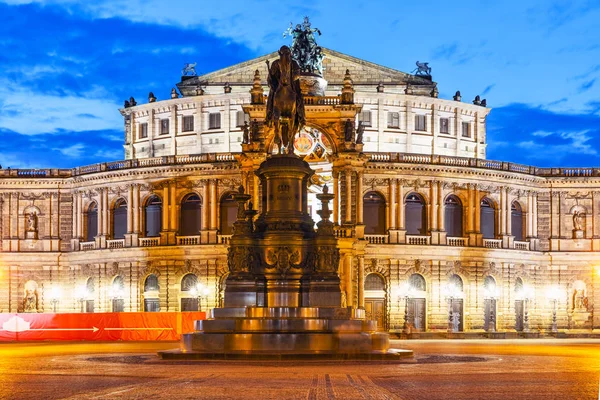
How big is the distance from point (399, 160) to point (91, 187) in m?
26.2

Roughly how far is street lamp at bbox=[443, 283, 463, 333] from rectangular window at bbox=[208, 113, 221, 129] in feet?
93.7

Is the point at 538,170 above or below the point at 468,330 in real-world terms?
above

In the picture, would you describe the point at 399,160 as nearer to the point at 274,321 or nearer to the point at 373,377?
the point at 274,321

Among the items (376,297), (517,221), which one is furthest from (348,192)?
(517,221)

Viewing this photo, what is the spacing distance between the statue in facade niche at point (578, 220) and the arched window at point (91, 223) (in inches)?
1598

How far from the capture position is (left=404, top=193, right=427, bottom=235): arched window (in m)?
87.9

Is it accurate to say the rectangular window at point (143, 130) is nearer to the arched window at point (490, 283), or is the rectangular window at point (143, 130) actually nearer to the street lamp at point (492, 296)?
the arched window at point (490, 283)

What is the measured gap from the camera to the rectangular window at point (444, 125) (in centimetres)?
10481

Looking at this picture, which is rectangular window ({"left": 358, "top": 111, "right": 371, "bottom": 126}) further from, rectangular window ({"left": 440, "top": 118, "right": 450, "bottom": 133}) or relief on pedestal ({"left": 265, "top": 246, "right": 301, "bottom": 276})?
relief on pedestal ({"left": 265, "top": 246, "right": 301, "bottom": 276})

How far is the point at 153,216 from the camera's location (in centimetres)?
9019

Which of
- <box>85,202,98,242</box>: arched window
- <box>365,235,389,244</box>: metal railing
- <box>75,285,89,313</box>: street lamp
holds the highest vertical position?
<box>85,202,98,242</box>: arched window

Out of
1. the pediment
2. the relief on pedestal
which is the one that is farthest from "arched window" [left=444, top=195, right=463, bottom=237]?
the relief on pedestal

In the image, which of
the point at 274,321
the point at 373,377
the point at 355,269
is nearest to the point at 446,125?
the point at 355,269

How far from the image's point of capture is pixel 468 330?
86.2 metres
